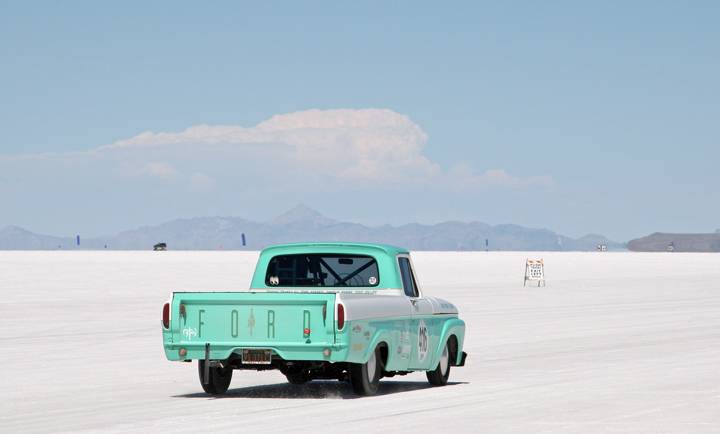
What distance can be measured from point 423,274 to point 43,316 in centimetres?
3487

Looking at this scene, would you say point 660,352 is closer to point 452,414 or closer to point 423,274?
point 452,414

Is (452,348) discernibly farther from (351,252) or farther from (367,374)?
(367,374)

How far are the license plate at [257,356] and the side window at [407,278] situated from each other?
231cm

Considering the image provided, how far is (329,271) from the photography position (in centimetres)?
1748

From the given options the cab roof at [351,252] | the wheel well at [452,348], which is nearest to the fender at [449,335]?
the wheel well at [452,348]

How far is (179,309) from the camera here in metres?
16.1

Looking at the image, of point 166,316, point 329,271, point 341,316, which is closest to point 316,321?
point 341,316

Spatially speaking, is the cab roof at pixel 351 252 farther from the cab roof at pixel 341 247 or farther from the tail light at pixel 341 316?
the tail light at pixel 341 316

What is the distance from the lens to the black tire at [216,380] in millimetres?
16547

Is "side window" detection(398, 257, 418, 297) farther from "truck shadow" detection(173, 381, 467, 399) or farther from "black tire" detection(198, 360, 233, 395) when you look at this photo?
"black tire" detection(198, 360, 233, 395)

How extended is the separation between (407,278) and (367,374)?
1.77 meters

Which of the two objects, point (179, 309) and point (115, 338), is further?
point (115, 338)

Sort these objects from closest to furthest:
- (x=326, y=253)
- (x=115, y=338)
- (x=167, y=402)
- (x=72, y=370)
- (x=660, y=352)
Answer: (x=167, y=402) → (x=326, y=253) → (x=72, y=370) → (x=660, y=352) → (x=115, y=338)

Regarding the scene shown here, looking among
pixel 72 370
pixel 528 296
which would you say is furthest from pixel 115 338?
pixel 528 296
